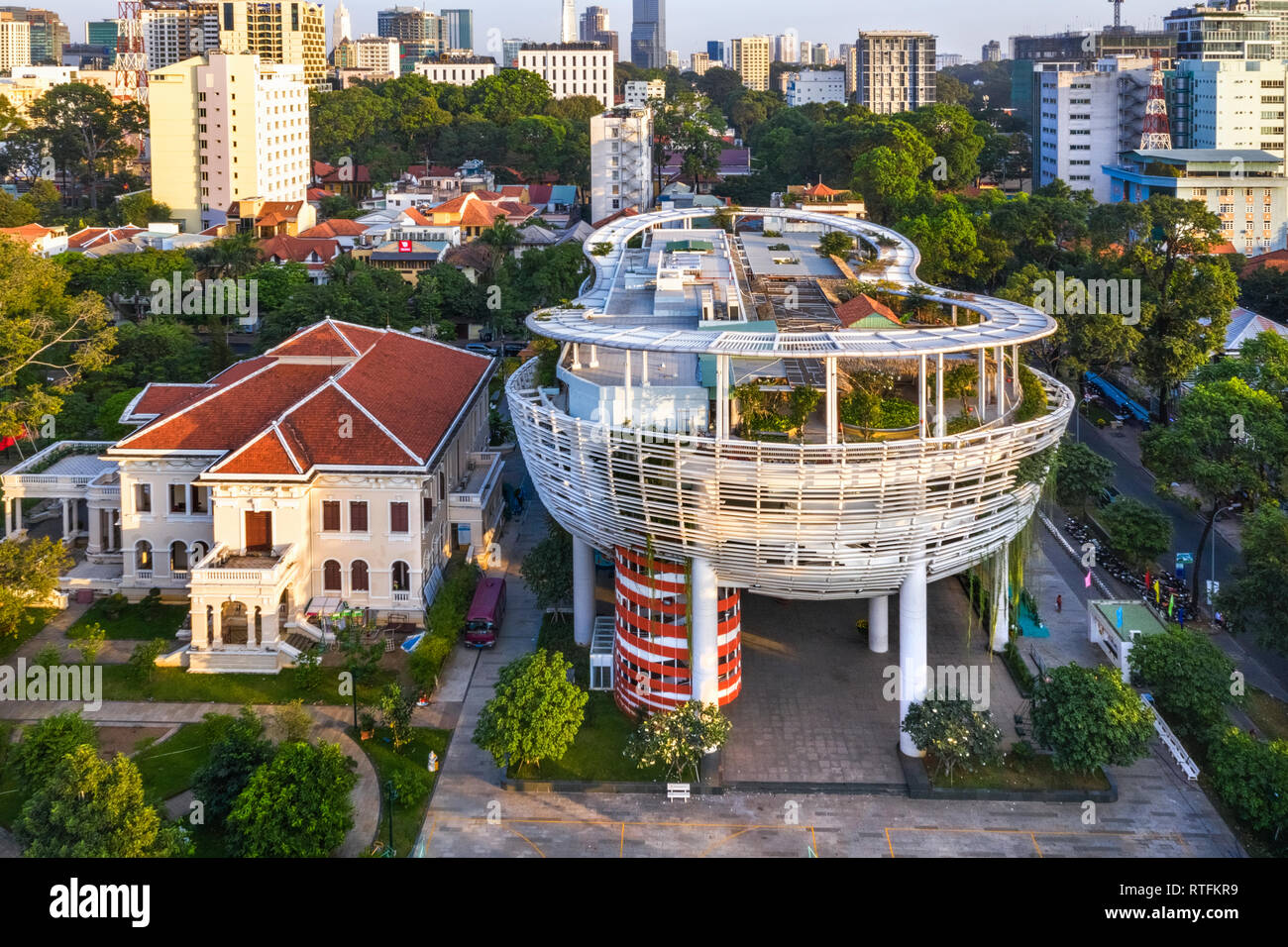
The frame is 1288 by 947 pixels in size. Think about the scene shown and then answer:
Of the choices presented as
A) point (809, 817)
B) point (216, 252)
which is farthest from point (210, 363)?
point (809, 817)

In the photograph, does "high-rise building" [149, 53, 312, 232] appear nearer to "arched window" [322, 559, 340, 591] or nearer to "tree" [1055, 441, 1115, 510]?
"arched window" [322, 559, 340, 591]

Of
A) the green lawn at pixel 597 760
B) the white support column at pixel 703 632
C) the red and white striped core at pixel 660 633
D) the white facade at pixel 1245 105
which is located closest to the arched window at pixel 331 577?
the green lawn at pixel 597 760

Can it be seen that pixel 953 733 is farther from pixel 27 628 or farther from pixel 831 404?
pixel 27 628

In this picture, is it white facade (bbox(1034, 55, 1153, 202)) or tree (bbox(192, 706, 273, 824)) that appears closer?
tree (bbox(192, 706, 273, 824))

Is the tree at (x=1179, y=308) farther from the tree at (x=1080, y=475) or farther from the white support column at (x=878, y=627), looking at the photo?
Answer: the white support column at (x=878, y=627)

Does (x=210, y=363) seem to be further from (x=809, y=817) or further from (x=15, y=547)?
(x=809, y=817)

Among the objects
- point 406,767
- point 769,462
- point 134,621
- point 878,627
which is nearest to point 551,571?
point 406,767

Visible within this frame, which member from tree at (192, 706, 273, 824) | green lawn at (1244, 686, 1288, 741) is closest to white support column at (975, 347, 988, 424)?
green lawn at (1244, 686, 1288, 741)
